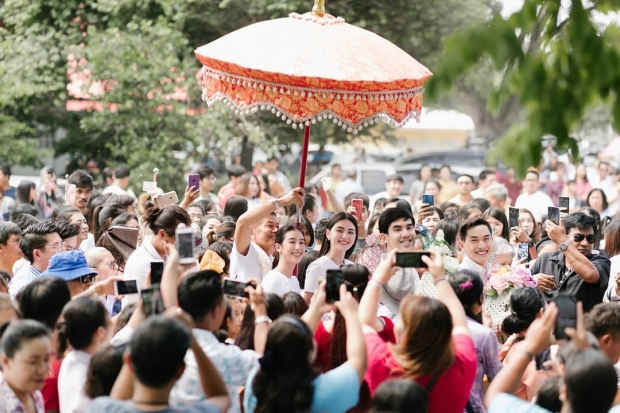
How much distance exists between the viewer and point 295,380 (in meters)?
4.16

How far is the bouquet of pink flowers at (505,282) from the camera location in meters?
6.96

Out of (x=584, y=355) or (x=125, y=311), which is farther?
(x=125, y=311)

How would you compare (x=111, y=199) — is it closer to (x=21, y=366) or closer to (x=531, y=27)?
(x=21, y=366)

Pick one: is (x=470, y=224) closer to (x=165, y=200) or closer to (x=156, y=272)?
(x=165, y=200)

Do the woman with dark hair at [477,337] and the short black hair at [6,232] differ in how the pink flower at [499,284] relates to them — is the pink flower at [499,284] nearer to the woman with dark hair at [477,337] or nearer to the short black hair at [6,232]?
the woman with dark hair at [477,337]

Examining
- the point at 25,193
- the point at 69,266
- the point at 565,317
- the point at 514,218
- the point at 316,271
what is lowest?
the point at 25,193

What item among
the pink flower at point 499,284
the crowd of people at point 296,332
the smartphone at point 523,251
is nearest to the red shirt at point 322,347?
the crowd of people at point 296,332

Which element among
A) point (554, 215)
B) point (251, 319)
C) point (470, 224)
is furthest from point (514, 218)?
point (251, 319)

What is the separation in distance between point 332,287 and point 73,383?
4.36 feet

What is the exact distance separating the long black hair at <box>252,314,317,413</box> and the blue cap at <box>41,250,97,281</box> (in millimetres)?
2078

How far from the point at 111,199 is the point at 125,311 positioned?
4572 millimetres

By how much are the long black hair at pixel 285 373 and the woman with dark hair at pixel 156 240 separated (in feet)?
8.83

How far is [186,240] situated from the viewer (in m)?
4.77

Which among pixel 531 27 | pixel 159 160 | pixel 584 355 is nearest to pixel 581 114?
pixel 531 27
